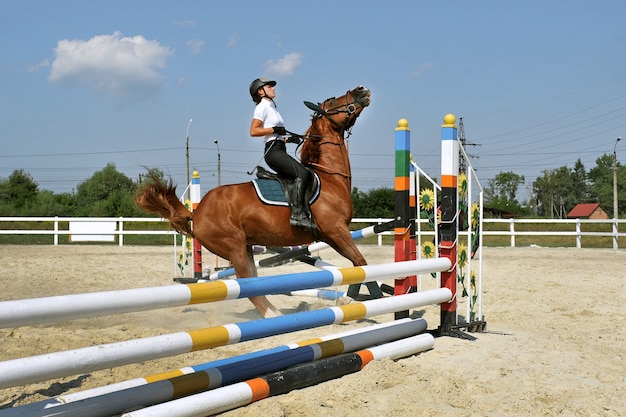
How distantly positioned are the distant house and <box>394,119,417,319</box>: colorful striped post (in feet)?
296

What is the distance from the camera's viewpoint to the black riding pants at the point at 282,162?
22.0 ft

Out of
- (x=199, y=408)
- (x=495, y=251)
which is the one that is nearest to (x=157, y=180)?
(x=199, y=408)

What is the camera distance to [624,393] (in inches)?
154

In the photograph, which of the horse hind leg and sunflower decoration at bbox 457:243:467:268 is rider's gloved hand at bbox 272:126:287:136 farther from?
sunflower decoration at bbox 457:243:467:268

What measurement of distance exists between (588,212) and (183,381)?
9550cm

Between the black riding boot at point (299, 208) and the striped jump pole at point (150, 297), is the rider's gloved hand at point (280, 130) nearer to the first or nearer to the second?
the black riding boot at point (299, 208)

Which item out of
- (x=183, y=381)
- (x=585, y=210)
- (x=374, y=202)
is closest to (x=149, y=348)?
(x=183, y=381)

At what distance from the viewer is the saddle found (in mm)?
6730

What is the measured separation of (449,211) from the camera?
223 inches

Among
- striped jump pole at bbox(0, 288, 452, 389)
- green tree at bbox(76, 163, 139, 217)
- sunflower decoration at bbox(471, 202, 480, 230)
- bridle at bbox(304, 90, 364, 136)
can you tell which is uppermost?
green tree at bbox(76, 163, 139, 217)

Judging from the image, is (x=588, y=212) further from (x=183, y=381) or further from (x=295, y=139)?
(x=183, y=381)

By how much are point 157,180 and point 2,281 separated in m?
5.08

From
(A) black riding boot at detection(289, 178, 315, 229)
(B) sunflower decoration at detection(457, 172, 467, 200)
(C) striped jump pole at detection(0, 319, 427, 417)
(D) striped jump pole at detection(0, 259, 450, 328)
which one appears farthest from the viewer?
(A) black riding boot at detection(289, 178, 315, 229)

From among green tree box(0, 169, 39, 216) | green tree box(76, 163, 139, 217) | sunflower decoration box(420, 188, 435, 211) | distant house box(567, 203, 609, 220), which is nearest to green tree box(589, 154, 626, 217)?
distant house box(567, 203, 609, 220)
